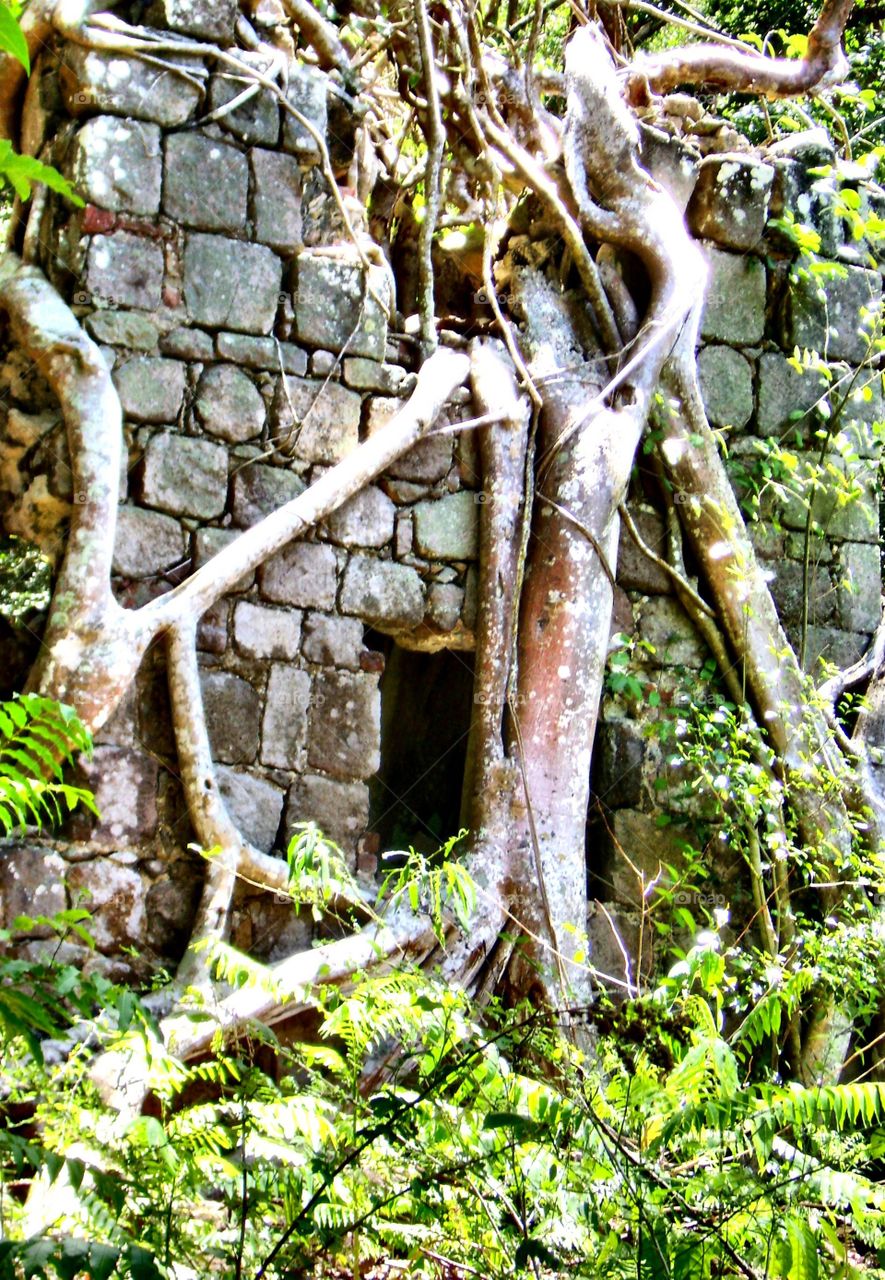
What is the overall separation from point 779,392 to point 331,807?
7.75 ft

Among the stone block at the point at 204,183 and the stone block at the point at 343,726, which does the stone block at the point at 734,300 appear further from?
the stone block at the point at 343,726

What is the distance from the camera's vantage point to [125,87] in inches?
152

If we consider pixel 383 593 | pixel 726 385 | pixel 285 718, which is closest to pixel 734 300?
pixel 726 385

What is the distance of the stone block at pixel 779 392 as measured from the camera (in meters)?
4.98

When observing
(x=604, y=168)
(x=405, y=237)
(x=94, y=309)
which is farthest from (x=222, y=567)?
(x=604, y=168)

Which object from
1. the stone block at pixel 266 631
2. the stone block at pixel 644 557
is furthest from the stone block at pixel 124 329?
the stone block at pixel 644 557

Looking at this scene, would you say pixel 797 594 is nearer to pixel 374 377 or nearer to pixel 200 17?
pixel 374 377

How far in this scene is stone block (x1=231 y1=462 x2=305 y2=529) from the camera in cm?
394

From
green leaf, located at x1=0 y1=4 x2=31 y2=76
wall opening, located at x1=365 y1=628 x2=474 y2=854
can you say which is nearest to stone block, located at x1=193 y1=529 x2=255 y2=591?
wall opening, located at x1=365 y1=628 x2=474 y2=854

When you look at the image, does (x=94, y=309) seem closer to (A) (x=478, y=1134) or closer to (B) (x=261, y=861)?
(B) (x=261, y=861)

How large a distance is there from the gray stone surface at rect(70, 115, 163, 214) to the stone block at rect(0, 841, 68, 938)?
183cm

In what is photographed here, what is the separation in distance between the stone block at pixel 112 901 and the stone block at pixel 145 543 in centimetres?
82

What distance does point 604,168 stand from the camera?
4715 millimetres

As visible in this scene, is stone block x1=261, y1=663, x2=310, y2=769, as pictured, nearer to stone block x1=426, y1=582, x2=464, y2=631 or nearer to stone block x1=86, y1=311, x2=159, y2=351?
stone block x1=426, y1=582, x2=464, y2=631
